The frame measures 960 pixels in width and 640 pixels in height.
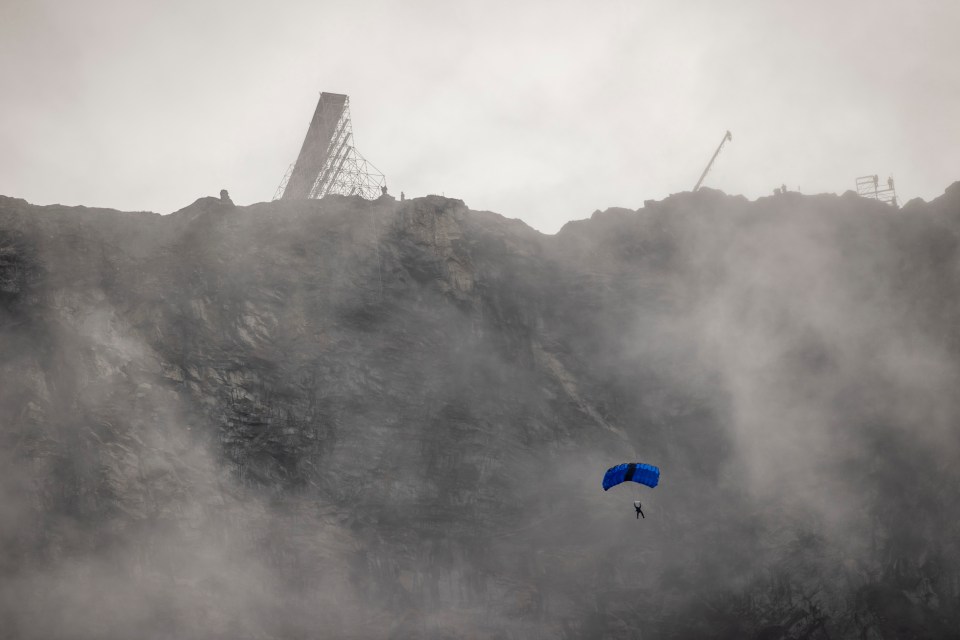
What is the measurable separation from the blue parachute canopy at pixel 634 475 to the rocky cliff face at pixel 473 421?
44.5 feet

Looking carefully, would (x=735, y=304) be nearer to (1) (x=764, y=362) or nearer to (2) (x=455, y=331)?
(1) (x=764, y=362)

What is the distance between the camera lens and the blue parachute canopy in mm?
51844

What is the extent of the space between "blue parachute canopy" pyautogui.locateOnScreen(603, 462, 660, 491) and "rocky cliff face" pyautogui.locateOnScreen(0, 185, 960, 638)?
1357cm

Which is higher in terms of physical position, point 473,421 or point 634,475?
point 473,421

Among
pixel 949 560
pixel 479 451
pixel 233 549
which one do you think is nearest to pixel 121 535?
pixel 233 549

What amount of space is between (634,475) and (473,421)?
17.5 meters

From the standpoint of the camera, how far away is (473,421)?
67.1 metres

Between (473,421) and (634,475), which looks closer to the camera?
(634,475)

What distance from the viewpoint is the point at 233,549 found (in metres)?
60.0

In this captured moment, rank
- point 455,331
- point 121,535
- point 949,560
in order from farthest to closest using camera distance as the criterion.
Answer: point 455,331 → point 949,560 → point 121,535

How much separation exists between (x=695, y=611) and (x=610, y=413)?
15.5 metres

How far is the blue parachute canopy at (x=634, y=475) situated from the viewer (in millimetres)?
51844

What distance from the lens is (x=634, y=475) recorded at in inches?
2066

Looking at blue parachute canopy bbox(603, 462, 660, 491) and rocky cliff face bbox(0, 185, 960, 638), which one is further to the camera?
rocky cliff face bbox(0, 185, 960, 638)
